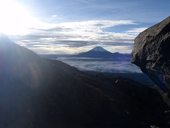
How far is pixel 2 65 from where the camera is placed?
81.1 m

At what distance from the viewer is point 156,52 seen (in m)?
32.8

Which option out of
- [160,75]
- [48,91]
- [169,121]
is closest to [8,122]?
[48,91]

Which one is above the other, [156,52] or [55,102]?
[156,52]

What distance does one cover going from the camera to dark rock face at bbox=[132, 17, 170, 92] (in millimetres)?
32031

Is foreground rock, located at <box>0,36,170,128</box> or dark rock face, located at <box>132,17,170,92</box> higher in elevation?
dark rock face, located at <box>132,17,170,92</box>

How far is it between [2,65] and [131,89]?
38.5 metres

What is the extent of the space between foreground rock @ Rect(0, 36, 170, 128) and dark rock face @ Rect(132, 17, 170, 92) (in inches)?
1099

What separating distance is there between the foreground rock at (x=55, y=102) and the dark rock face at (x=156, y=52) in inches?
1099

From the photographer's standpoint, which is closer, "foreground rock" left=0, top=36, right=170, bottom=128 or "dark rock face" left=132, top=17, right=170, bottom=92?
"dark rock face" left=132, top=17, right=170, bottom=92

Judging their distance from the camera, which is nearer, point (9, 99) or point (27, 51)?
point (9, 99)

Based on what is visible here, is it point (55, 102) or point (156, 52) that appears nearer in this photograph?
point (156, 52)

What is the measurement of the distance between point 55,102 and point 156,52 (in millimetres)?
44421

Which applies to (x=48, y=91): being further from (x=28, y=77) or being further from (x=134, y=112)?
(x=134, y=112)

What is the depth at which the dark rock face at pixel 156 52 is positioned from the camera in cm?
3203
